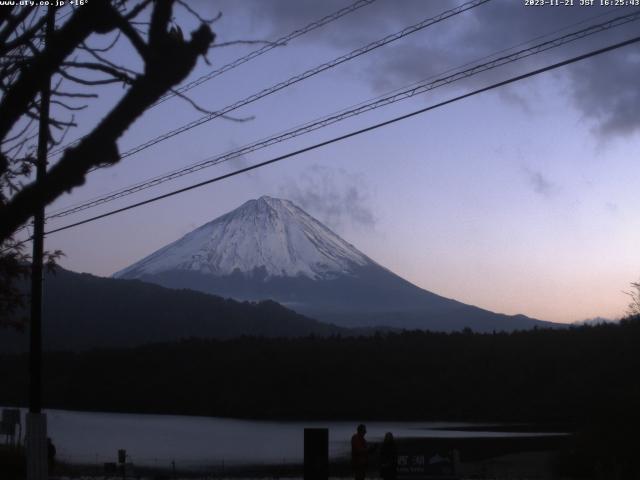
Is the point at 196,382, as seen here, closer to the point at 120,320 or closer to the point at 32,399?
the point at 120,320

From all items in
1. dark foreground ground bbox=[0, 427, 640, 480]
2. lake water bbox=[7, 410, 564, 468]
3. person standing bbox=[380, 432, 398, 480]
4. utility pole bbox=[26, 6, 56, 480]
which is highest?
utility pole bbox=[26, 6, 56, 480]

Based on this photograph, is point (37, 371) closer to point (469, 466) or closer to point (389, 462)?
point (389, 462)

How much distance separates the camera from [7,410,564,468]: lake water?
43438mm

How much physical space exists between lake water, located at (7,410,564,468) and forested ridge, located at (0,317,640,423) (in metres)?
20.9

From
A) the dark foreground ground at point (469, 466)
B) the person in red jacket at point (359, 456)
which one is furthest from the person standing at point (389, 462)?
the person in red jacket at point (359, 456)

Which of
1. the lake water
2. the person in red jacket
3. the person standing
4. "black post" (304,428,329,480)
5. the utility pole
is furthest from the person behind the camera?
the lake water

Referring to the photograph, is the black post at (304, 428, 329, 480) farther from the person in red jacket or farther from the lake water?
the lake water

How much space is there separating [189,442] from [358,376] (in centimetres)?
5115

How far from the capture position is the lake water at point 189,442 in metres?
43.4

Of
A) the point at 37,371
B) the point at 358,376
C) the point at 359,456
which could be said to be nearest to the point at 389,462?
the point at 359,456

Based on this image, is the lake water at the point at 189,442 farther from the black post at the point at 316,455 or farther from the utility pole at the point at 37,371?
the black post at the point at 316,455

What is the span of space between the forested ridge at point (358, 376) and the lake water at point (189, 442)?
2092 cm

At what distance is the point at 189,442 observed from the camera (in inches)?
2320

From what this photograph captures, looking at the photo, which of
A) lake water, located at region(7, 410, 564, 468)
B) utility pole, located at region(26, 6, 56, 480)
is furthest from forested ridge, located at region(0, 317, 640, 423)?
utility pole, located at region(26, 6, 56, 480)
